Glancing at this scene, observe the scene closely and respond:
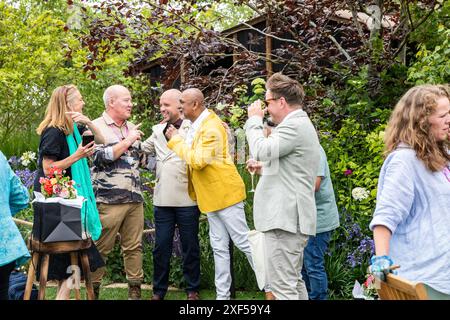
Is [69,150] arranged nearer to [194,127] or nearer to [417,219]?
[194,127]

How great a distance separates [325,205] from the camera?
226 inches

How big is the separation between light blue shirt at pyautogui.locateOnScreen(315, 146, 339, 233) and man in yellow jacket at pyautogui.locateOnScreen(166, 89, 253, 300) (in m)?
0.69

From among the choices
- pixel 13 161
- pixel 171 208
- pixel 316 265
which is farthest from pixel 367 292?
pixel 13 161

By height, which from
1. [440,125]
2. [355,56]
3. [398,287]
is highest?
[355,56]

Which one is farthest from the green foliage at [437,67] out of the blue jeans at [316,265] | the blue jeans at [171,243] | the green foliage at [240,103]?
the blue jeans at [171,243]

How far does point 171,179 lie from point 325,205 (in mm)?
1422

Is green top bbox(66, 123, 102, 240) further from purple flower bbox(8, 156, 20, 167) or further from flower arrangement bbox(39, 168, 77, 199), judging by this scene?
purple flower bbox(8, 156, 20, 167)

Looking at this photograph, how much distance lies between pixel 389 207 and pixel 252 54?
500 cm

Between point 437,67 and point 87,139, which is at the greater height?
point 437,67

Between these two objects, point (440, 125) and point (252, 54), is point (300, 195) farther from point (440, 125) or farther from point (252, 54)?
point (252, 54)

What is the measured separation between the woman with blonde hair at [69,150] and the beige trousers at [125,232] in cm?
46

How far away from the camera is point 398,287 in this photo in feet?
9.14

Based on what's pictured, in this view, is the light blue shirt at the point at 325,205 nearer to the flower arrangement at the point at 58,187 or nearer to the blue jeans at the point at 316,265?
the blue jeans at the point at 316,265

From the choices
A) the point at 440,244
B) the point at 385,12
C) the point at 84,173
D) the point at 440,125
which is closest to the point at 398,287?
the point at 440,244
